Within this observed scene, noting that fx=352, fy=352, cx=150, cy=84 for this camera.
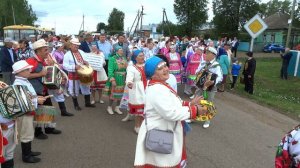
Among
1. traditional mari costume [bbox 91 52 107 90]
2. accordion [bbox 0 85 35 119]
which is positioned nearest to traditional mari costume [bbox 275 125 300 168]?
accordion [bbox 0 85 35 119]

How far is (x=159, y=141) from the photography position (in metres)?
3.53

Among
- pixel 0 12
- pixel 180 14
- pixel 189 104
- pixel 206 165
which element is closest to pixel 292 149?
pixel 189 104

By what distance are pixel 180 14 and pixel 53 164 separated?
64.6 metres

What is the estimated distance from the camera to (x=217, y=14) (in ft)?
208

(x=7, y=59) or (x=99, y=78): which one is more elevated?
(x=7, y=59)

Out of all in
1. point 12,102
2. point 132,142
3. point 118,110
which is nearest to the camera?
point 12,102

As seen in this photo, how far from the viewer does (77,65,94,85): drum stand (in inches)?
345

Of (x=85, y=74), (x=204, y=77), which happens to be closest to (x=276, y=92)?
(x=204, y=77)

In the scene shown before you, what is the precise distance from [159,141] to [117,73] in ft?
17.5

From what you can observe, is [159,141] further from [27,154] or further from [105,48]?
[105,48]

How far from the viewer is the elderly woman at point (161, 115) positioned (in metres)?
3.54

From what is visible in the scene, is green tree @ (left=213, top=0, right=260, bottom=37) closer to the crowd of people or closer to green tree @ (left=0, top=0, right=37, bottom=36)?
green tree @ (left=0, top=0, right=37, bottom=36)

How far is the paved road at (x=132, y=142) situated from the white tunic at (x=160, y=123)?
206 cm

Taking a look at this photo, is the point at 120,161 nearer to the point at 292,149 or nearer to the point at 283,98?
the point at 292,149
